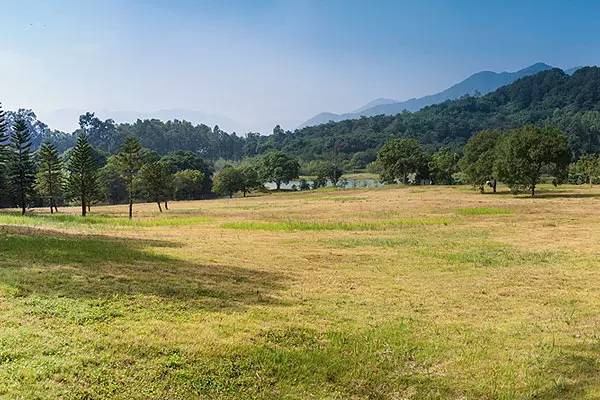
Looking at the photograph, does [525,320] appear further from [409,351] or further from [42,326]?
[42,326]

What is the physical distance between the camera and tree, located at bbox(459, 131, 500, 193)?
305 ft

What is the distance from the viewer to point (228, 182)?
136750mm

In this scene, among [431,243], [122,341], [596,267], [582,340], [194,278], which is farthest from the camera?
[431,243]

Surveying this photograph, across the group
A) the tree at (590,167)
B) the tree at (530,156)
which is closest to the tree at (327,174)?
the tree at (590,167)

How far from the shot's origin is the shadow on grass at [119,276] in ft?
46.5

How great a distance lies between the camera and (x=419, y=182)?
14112cm

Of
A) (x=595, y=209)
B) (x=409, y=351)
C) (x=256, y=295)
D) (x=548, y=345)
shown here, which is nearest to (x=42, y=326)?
(x=256, y=295)

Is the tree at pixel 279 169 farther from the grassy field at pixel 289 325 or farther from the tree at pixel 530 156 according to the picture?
the grassy field at pixel 289 325

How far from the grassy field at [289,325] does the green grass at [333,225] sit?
1746 cm

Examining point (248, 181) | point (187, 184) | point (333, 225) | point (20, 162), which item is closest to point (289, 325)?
point (333, 225)

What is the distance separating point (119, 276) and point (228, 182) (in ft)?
398

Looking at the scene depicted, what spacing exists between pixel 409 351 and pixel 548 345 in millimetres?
3672

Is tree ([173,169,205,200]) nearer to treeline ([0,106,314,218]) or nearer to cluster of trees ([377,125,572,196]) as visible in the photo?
treeline ([0,106,314,218])

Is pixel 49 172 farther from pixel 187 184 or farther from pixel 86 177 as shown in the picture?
pixel 187 184
